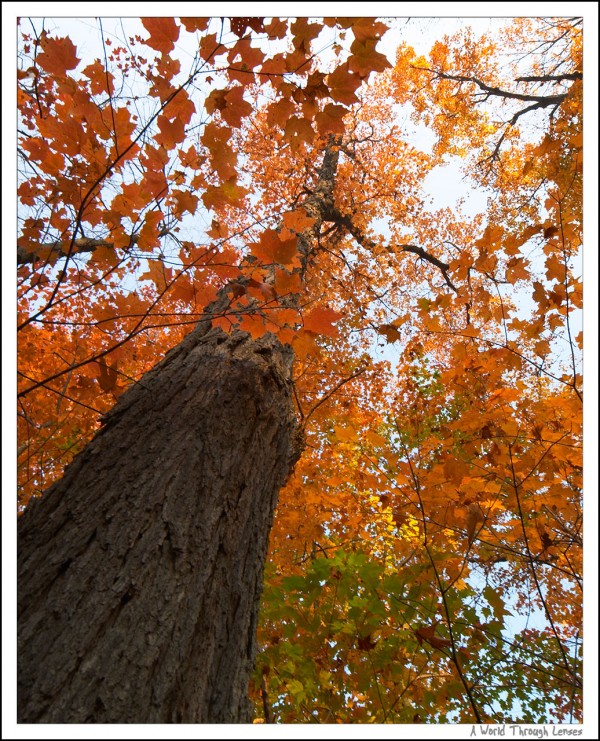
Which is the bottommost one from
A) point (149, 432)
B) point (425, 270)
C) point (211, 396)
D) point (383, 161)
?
point (149, 432)

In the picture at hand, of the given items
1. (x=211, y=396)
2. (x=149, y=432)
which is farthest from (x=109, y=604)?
(x=211, y=396)

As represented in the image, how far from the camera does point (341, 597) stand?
207 cm

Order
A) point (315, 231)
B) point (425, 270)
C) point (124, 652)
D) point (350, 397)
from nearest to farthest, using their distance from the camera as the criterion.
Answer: point (124, 652), point (315, 231), point (350, 397), point (425, 270)

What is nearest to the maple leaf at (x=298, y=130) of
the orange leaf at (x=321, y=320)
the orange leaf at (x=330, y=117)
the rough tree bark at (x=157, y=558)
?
the orange leaf at (x=330, y=117)

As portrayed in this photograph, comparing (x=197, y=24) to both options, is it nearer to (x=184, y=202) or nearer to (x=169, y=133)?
(x=169, y=133)

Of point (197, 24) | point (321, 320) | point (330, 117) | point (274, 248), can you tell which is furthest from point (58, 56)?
point (321, 320)

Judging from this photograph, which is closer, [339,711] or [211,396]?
[211,396]

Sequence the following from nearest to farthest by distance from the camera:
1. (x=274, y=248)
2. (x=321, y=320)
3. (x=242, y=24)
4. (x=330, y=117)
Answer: (x=274, y=248), (x=321, y=320), (x=242, y=24), (x=330, y=117)

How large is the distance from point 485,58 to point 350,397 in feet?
17.6

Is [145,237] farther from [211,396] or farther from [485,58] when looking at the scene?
[485,58]

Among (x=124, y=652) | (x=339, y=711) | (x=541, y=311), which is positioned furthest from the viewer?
(x=541, y=311)

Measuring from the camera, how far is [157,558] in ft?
3.63

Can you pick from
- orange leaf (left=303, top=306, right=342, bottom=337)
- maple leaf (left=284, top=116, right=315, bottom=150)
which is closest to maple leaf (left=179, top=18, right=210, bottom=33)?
maple leaf (left=284, top=116, right=315, bottom=150)

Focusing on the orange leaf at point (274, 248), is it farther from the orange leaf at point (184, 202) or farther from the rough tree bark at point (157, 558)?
the orange leaf at point (184, 202)
